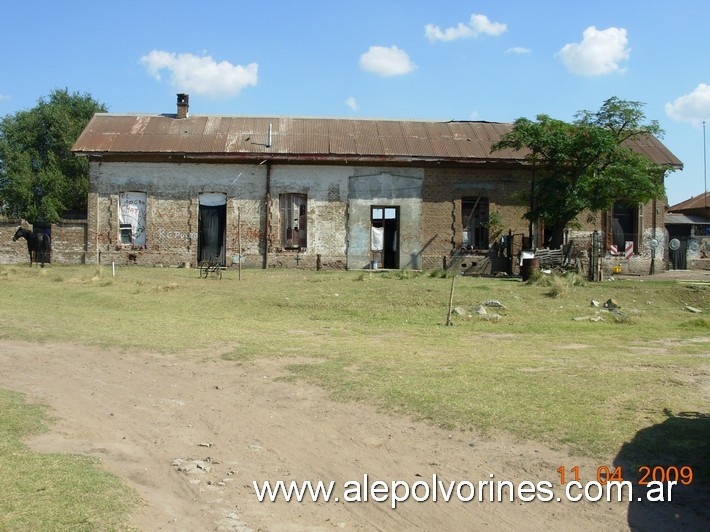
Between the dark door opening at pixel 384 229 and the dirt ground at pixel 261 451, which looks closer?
the dirt ground at pixel 261 451

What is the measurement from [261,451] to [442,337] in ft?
22.6

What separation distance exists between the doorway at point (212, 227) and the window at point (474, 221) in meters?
9.97

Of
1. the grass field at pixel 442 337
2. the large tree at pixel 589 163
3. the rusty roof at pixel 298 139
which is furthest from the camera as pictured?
the rusty roof at pixel 298 139

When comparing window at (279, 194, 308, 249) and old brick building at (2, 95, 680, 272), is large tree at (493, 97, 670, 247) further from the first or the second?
window at (279, 194, 308, 249)

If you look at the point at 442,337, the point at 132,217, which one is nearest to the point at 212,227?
the point at 132,217

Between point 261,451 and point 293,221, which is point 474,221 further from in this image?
point 261,451

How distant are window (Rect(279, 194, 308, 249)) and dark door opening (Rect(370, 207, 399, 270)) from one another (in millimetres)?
2868

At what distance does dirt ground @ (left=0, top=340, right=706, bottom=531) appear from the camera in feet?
17.0

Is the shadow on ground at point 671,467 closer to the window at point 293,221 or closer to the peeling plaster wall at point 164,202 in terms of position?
the window at point 293,221

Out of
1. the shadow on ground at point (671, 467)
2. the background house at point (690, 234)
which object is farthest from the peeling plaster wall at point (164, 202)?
the shadow on ground at point (671, 467)

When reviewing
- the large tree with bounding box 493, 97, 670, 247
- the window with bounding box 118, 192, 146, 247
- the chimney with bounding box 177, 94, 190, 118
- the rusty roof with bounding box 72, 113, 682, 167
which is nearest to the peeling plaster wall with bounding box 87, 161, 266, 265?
the window with bounding box 118, 192, 146, 247

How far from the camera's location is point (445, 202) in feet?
94.3

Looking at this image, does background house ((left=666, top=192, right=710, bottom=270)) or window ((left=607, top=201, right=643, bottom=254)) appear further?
background house ((left=666, top=192, right=710, bottom=270))

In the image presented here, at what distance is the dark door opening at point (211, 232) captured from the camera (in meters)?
28.3
